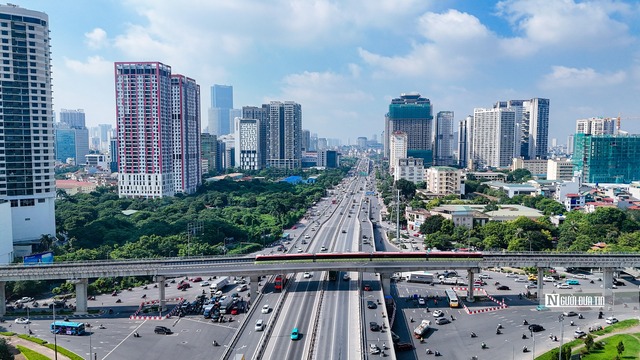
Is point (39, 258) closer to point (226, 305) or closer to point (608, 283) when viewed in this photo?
point (226, 305)

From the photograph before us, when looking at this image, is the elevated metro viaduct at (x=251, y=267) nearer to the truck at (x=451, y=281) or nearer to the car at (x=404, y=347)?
the truck at (x=451, y=281)

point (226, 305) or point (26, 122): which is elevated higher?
point (26, 122)

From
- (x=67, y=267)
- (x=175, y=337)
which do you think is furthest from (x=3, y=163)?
(x=175, y=337)

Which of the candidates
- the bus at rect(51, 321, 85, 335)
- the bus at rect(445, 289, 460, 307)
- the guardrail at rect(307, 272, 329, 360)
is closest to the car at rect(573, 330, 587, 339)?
the bus at rect(445, 289, 460, 307)

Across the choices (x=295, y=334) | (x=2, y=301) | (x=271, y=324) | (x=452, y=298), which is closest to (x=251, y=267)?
(x=271, y=324)

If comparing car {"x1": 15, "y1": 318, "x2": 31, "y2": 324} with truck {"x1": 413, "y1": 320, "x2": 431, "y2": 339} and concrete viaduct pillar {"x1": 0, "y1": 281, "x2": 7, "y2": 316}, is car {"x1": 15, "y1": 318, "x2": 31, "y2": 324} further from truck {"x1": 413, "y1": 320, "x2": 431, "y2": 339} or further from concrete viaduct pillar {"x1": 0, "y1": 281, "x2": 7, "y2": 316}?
truck {"x1": 413, "y1": 320, "x2": 431, "y2": 339}

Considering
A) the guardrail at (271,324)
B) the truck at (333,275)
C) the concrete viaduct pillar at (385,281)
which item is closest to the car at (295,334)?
the guardrail at (271,324)
